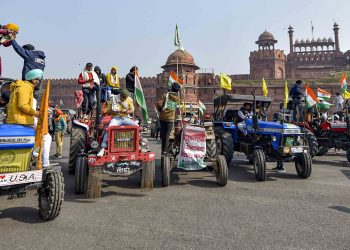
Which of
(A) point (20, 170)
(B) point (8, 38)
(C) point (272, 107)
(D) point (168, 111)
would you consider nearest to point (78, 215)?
(A) point (20, 170)

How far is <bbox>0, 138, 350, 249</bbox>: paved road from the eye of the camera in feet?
10.0

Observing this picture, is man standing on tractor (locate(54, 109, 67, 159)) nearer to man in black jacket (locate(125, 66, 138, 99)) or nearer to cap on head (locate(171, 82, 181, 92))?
man in black jacket (locate(125, 66, 138, 99))

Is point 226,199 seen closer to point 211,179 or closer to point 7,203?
point 211,179

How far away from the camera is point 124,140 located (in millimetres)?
5074

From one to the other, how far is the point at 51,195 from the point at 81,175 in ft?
4.95

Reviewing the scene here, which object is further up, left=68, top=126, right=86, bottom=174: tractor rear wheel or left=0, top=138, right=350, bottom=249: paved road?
left=68, top=126, right=86, bottom=174: tractor rear wheel

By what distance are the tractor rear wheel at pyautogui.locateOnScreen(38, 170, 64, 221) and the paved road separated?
0.14 m

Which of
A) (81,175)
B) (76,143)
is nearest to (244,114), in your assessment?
(76,143)

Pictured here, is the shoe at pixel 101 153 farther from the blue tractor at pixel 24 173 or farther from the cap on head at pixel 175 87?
the cap on head at pixel 175 87

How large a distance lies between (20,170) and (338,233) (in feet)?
12.9

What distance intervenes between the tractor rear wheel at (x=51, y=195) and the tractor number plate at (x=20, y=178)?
0.49 ft

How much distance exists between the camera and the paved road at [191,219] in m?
3.05

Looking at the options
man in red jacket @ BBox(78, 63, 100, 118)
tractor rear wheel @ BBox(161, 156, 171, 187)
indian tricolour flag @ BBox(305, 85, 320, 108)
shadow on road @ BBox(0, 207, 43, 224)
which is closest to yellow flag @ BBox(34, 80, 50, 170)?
shadow on road @ BBox(0, 207, 43, 224)

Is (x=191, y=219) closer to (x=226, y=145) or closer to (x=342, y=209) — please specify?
(x=342, y=209)
